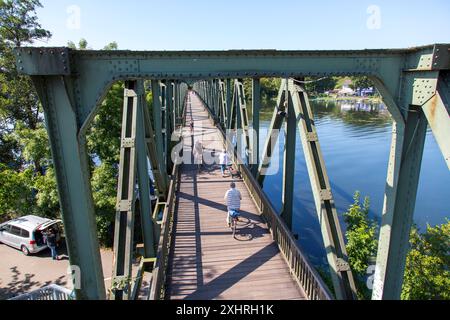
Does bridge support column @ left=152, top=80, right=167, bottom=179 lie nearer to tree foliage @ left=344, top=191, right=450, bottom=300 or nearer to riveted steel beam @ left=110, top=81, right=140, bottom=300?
riveted steel beam @ left=110, top=81, right=140, bottom=300

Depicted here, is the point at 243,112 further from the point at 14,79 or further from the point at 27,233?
the point at 14,79

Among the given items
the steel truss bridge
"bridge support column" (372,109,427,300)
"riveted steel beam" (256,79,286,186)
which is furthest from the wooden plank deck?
"riveted steel beam" (256,79,286,186)

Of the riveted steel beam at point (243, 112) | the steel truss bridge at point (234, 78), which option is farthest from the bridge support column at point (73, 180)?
the riveted steel beam at point (243, 112)

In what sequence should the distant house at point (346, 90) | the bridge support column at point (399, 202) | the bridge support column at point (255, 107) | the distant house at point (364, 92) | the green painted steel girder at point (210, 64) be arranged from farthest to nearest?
the distant house at point (346, 90)
the distant house at point (364, 92)
the bridge support column at point (255, 107)
the bridge support column at point (399, 202)
the green painted steel girder at point (210, 64)

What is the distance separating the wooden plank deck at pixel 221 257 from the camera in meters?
5.62

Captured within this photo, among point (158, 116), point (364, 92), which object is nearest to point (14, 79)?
point (158, 116)

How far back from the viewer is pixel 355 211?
15078 millimetres

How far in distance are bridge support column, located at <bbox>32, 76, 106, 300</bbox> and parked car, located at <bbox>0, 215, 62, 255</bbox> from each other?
12629 mm

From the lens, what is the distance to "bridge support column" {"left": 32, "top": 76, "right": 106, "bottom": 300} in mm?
3760

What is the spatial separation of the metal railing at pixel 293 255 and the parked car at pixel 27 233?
11.6m

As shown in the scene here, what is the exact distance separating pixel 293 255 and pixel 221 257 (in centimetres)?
159

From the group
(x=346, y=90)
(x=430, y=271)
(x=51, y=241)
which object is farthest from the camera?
(x=346, y=90)

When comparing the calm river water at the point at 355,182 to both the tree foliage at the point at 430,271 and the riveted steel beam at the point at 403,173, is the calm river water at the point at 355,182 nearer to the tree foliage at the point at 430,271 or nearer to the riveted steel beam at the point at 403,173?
the tree foliage at the point at 430,271

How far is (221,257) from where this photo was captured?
665 cm
